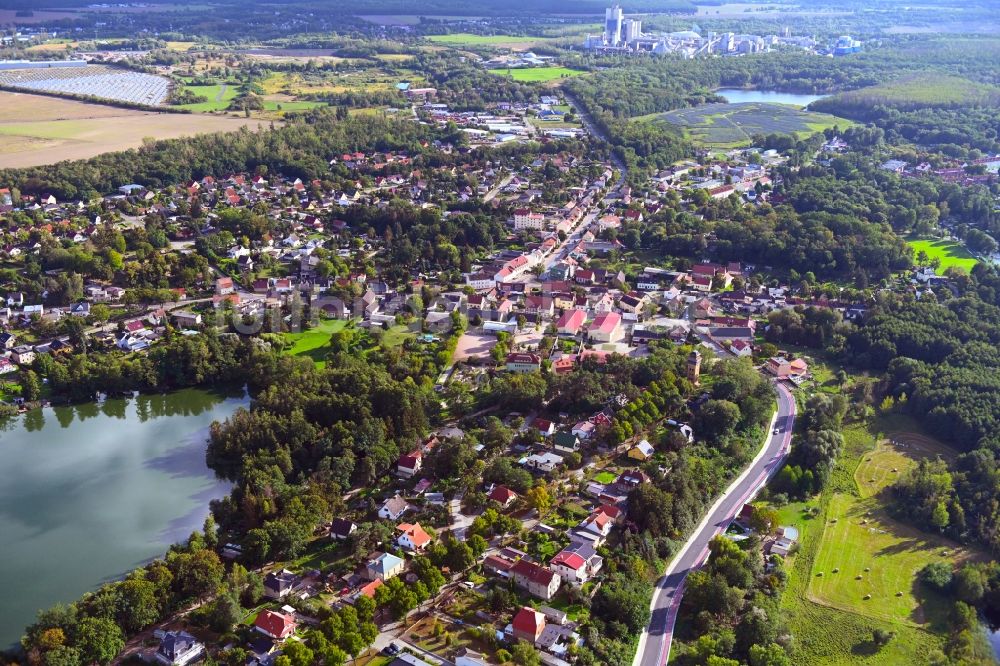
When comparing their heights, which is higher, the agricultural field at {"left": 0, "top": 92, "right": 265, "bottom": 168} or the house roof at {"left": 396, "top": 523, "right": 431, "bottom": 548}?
the agricultural field at {"left": 0, "top": 92, "right": 265, "bottom": 168}

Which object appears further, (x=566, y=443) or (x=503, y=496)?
(x=566, y=443)

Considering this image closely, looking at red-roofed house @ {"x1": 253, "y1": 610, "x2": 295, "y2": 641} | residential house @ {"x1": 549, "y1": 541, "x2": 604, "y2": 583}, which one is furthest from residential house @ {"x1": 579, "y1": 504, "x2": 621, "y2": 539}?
red-roofed house @ {"x1": 253, "y1": 610, "x2": 295, "y2": 641}

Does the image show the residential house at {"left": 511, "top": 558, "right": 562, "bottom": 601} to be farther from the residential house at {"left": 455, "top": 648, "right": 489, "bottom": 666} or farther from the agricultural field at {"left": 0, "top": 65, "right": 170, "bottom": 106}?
the agricultural field at {"left": 0, "top": 65, "right": 170, "bottom": 106}

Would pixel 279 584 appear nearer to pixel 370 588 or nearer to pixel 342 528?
pixel 370 588

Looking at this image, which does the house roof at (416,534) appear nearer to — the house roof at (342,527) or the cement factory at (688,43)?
the house roof at (342,527)

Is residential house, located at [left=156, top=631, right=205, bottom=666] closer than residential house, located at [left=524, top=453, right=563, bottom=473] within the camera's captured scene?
Yes

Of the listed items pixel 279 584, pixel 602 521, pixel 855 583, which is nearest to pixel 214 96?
pixel 279 584
